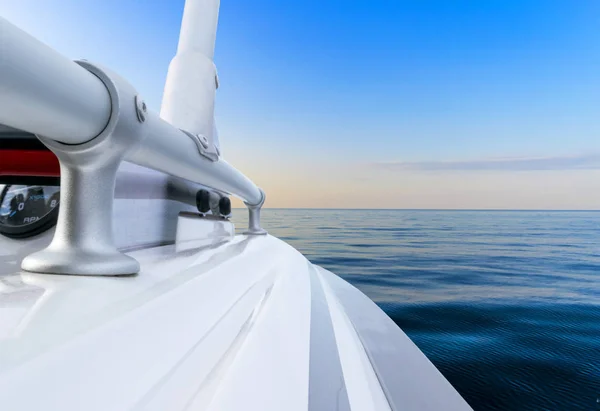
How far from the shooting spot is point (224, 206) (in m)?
1.54

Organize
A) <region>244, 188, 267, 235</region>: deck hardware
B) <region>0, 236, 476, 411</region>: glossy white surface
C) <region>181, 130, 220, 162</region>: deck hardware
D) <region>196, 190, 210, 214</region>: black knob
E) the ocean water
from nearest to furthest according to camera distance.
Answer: <region>0, 236, 476, 411</region>: glossy white surface, <region>181, 130, 220, 162</region>: deck hardware, the ocean water, <region>196, 190, 210, 214</region>: black knob, <region>244, 188, 267, 235</region>: deck hardware

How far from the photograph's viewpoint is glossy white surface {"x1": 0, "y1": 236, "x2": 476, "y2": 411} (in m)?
0.26

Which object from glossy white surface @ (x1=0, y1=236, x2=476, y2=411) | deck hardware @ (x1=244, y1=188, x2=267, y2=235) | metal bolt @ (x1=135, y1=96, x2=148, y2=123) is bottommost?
glossy white surface @ (x1=0, y1=236, x2=476, y2=411)

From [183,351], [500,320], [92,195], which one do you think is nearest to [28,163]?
[92,195]

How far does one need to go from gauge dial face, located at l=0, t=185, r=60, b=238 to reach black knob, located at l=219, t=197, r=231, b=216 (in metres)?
0.79

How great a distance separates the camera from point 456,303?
92.0 inches

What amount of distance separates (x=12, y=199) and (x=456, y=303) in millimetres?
2329

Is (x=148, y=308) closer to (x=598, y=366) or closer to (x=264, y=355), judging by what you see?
(x=264, y=355)

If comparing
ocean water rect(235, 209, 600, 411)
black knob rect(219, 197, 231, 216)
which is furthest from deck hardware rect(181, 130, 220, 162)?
ocean water rect(235, 209, 600, 411)

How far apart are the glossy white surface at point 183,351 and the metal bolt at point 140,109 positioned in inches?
9.1

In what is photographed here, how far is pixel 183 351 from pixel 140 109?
343 mm

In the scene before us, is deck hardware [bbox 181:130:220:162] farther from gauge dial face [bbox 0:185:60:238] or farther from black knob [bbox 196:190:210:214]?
black knob [bbox 196:190:210:214]

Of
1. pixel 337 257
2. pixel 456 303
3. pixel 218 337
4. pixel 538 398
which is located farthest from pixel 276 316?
pixel 337 257

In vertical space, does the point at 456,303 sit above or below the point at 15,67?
below
